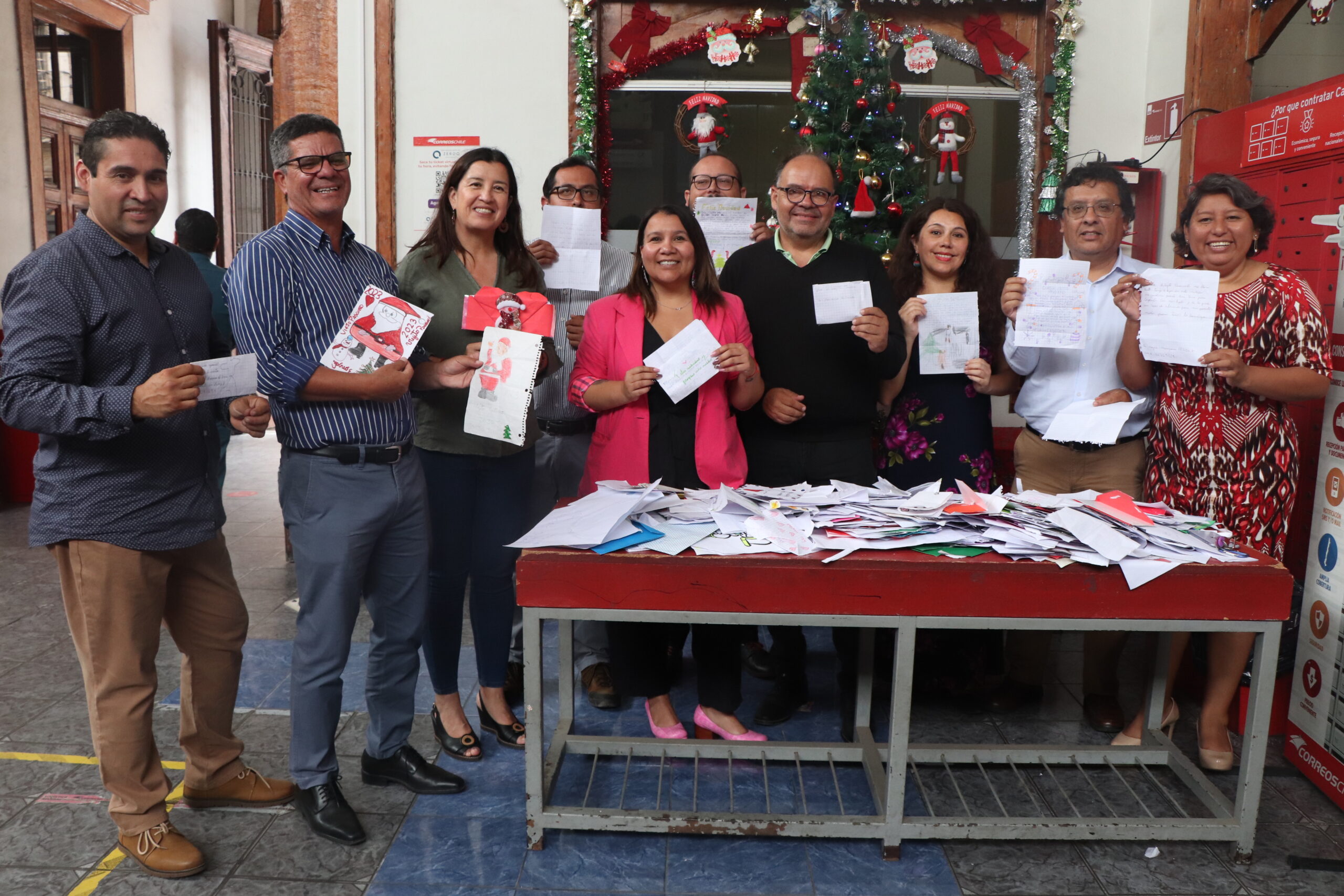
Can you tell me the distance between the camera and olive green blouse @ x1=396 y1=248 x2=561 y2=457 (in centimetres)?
267

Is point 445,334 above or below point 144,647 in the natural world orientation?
above

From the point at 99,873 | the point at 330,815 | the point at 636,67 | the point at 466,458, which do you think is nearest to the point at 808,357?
the point at 466,458

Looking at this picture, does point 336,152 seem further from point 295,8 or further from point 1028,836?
point 295,8

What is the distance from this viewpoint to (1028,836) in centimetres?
240

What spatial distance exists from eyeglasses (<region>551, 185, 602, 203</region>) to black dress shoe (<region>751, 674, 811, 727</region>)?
5.74 feet

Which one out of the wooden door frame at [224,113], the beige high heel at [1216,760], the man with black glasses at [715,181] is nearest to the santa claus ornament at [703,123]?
the man with black glasses at [715,181]

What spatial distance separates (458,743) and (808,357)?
1.58 metres

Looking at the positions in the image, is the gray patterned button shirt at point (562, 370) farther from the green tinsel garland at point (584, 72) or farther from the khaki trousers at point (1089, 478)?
the green tinsel garland at point (584, 72)

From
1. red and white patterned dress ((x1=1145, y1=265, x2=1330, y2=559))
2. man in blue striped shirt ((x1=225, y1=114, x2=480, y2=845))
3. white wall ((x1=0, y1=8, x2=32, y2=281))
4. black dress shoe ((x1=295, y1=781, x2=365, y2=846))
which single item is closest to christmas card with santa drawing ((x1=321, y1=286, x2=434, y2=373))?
man in blue striped shirt ((x1=225, y1=114, x2=480, y2=845))

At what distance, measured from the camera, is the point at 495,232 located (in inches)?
111

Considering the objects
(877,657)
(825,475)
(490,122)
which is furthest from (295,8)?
(877,657)

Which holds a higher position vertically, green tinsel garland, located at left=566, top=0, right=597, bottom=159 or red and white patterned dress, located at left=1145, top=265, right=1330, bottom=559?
green tinsel garland, located at left=566, top=0, right=597, bottom=159

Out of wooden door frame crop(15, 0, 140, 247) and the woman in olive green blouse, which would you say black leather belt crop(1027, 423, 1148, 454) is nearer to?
the woman in olive green blouse

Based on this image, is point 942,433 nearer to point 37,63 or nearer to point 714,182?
point 714,182
